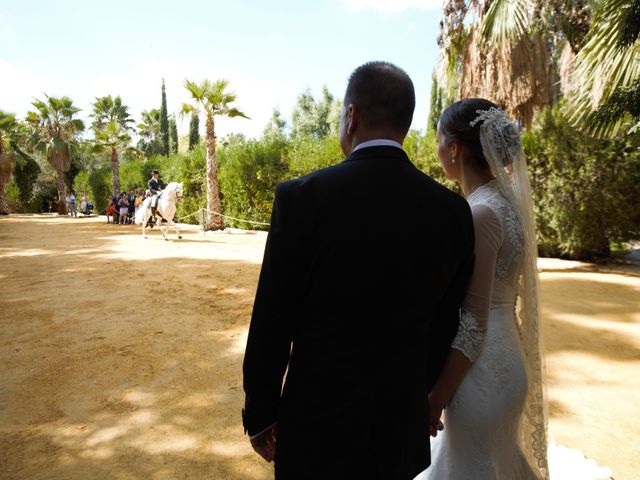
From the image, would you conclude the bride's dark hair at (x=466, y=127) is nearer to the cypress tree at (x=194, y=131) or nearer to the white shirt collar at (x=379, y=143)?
the white shirt collar at (x=379, y=143)

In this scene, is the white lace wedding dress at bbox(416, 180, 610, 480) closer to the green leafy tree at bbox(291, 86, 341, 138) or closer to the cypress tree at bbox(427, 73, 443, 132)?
the cypress tree at bbox(427, 73, 443, 132)

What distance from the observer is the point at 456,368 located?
157 centimetres

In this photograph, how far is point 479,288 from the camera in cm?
151

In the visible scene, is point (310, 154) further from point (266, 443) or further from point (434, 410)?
point (266, 443)

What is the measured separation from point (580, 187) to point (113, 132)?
29.0m

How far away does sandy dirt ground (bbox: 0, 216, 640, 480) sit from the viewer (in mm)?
2805

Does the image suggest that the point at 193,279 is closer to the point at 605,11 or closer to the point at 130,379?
the point at 130,379

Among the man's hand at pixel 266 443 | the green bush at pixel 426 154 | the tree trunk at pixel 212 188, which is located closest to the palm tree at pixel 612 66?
the man's hand at pixel 266 443

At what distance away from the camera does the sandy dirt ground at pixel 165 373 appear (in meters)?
2.80

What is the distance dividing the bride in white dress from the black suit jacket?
0.39 meters

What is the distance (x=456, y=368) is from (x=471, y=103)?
1169 millimetres

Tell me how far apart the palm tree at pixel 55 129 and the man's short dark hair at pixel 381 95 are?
125 feet

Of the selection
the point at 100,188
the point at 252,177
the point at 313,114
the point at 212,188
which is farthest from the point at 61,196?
the point at 313,114

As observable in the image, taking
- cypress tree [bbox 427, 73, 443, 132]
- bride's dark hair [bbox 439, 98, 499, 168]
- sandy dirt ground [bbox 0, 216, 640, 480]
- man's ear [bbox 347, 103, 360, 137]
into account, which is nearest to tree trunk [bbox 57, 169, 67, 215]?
sandy dirt ground [bbox 0, 216, 640, 480]
